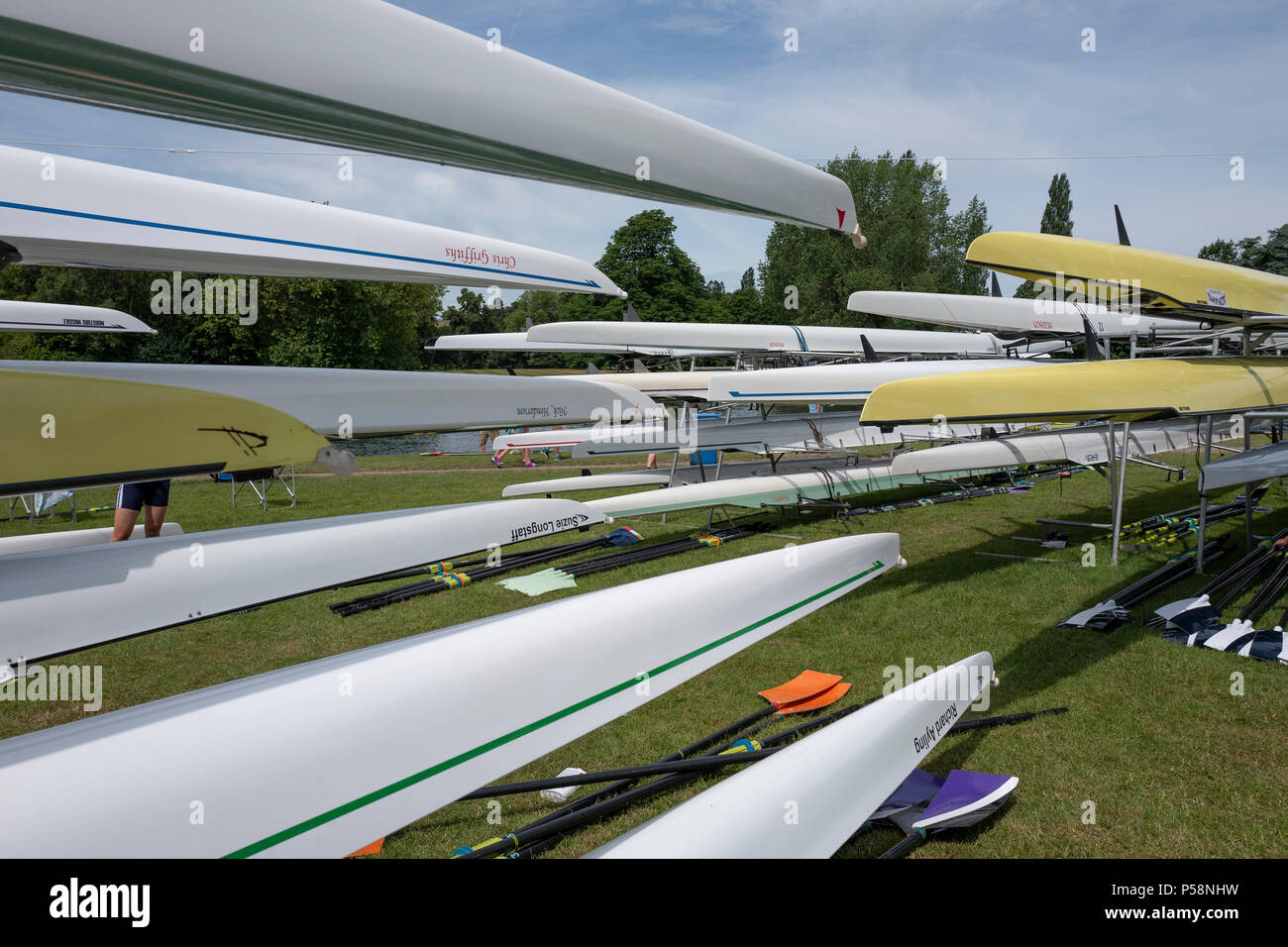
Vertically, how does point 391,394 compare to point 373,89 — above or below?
below

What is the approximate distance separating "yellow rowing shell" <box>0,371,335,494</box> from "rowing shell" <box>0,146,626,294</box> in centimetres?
89

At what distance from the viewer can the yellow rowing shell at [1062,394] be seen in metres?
3.99

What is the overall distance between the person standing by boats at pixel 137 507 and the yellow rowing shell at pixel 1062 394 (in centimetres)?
433

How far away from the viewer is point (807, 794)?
6.88 ft

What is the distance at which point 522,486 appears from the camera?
919cm

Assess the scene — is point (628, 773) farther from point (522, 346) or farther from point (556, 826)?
point (522, 346)

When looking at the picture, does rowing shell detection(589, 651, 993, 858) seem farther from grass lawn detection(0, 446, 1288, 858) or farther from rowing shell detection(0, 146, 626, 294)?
rowing shell detection(0, 146, 626, 294)

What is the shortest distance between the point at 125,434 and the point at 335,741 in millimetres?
1322

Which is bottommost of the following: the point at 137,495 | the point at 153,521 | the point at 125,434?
the point at 153,521

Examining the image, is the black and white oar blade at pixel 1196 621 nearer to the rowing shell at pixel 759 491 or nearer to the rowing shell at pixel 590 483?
the rowing shell at pixel 759 491

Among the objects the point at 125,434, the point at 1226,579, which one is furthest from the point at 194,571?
the point at 1226,579

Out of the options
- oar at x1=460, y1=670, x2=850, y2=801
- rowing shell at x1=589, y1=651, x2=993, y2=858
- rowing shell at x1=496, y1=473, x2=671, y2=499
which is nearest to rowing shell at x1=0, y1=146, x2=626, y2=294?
oar at x1=460, y1=670, x2=850, y2=801
